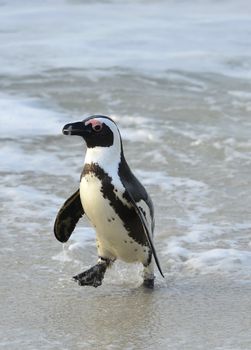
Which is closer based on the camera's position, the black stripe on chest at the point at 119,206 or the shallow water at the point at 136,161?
the shallow water at the point at 136,161

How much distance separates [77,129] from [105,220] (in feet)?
1.43

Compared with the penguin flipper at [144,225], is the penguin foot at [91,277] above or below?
below

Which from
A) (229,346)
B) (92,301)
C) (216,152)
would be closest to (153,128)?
(216,152)

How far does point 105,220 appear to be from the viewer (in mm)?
4832

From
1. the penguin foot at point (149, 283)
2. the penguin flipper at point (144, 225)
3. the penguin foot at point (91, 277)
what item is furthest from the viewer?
the penguin foot at point (149, 283)

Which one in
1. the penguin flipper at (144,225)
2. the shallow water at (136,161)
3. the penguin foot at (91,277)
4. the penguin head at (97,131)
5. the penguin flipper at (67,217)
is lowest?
the shallow water at (136,161)

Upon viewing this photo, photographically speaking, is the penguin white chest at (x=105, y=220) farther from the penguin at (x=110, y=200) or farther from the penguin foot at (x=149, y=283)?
the penguin foot at (x=149, y=283)

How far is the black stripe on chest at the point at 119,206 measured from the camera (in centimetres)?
480

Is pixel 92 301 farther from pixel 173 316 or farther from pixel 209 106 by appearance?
pixel 209 106

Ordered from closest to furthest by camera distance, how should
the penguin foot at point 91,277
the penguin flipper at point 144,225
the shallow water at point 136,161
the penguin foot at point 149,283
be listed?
the shallow water at point 136,161, the penguin flipper at point 144,225, the penguin foot at point 91,277, the penguin foot at point 149,283

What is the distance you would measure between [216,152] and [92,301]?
2970 millimetres

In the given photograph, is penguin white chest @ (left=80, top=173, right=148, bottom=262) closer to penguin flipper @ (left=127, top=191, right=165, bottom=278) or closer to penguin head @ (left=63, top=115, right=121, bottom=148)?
penguin flipper @ (left=127, top=191, right=165, bottom=278)

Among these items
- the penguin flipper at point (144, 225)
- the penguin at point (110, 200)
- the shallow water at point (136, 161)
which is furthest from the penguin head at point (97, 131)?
the shallow water at point (136, 161)

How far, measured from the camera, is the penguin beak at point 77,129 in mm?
4824
